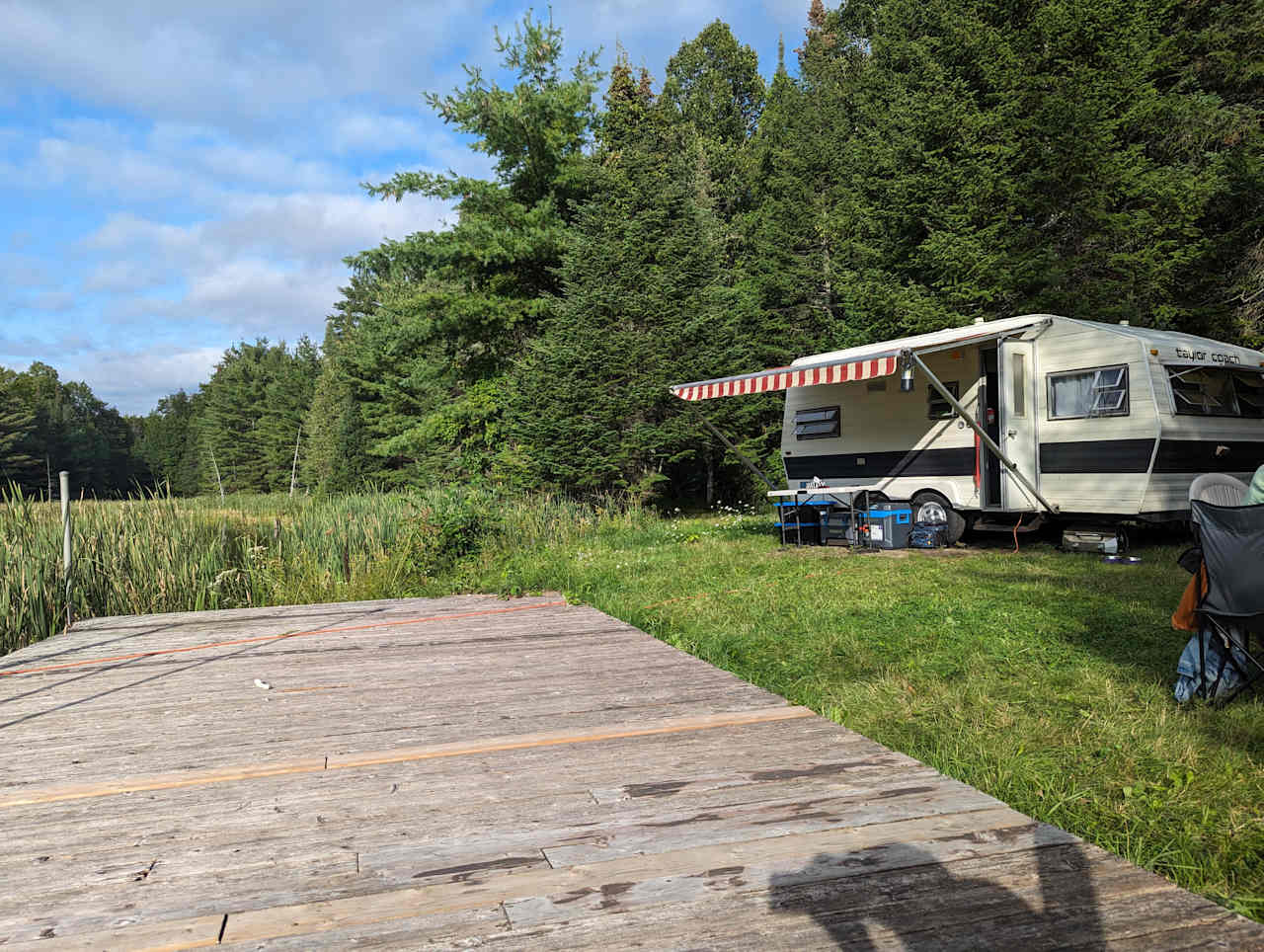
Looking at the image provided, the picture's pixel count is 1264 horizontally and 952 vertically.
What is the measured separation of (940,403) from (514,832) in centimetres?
1011

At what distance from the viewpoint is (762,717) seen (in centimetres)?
338

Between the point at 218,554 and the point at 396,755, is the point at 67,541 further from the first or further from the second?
the point at 396,755

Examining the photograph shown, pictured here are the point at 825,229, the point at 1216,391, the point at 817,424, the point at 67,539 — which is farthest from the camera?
the point at 825,229

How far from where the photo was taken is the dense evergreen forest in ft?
51.8

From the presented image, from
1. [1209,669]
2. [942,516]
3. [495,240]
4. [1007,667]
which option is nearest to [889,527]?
[942,516]

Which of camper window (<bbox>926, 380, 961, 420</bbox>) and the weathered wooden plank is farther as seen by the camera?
camper window (<bbox>926, 380, 961, 420</bbox>)

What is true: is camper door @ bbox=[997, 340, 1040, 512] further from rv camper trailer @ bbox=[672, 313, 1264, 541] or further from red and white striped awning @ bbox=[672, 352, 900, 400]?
red and white striped awning @ bbox=[672, 352, 900, 400]

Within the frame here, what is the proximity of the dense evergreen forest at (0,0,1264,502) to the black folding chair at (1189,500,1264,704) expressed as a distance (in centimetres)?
1015

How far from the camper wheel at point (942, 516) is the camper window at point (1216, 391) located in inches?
112

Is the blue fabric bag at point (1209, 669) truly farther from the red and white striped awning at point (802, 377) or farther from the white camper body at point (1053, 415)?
the red and white striped awning at point (802, 377)

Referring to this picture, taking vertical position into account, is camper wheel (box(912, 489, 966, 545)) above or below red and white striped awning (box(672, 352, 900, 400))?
below

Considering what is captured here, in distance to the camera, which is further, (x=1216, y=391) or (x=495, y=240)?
(x=495, y=240)

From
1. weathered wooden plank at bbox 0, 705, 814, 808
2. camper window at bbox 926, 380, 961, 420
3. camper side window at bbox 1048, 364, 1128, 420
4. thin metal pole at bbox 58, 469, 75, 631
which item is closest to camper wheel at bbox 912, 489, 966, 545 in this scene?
camper window at bbox 926, 380, 961, 420

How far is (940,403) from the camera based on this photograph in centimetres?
1115
